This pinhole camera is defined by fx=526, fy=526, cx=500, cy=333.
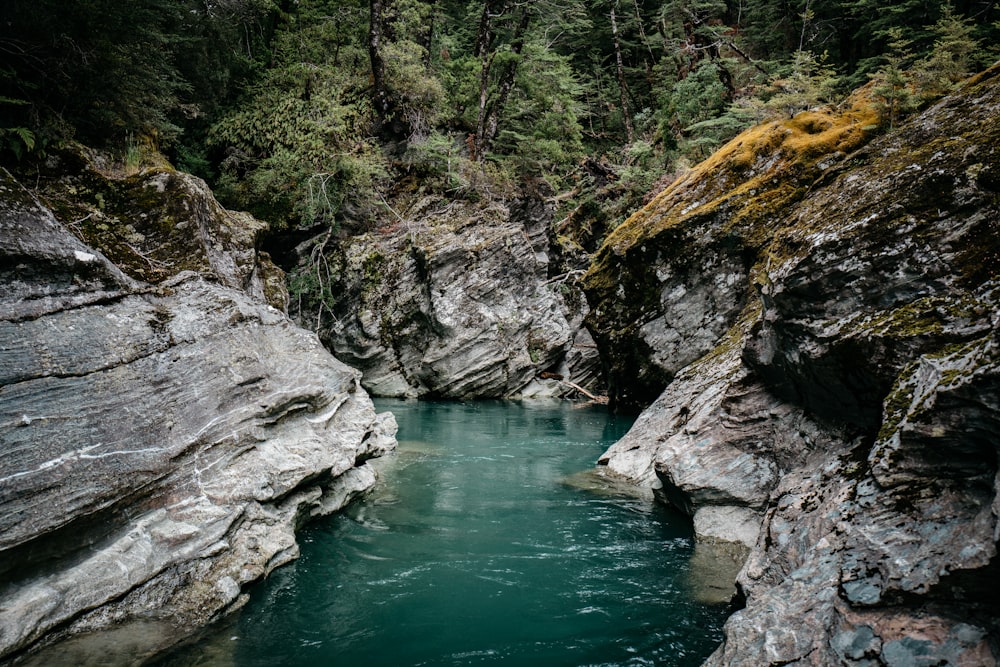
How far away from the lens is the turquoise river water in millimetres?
4625

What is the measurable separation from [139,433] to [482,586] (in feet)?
12.9

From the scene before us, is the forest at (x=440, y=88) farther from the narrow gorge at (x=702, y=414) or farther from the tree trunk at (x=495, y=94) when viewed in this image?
the narrow gorge at (x=702, y=414)

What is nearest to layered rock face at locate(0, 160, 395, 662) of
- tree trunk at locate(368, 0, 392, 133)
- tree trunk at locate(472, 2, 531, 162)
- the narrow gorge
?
the narrow gorge

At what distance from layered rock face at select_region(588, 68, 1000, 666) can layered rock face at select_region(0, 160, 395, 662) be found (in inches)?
191

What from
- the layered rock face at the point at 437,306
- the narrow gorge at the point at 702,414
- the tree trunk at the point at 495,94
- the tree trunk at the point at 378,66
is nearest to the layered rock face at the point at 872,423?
the narrow gorge at the point at 702,414

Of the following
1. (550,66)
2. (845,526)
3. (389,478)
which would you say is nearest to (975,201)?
(845,526)

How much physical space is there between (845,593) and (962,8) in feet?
59.3

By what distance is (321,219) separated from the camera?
21.0 m

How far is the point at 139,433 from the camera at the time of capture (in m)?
5.34

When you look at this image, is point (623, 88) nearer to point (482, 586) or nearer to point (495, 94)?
point (495, 94)

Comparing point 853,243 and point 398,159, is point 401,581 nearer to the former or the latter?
point 853,243

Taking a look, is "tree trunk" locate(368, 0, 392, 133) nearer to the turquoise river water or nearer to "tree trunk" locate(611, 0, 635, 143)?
"tree trunk" locate(611, 0, 635, 143)

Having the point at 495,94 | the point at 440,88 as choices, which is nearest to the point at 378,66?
the point at 440,88

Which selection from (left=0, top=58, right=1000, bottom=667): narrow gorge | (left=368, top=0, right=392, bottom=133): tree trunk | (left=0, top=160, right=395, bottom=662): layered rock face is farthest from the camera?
(left=368, top=0, right=392, bottom=133): tree trunk
